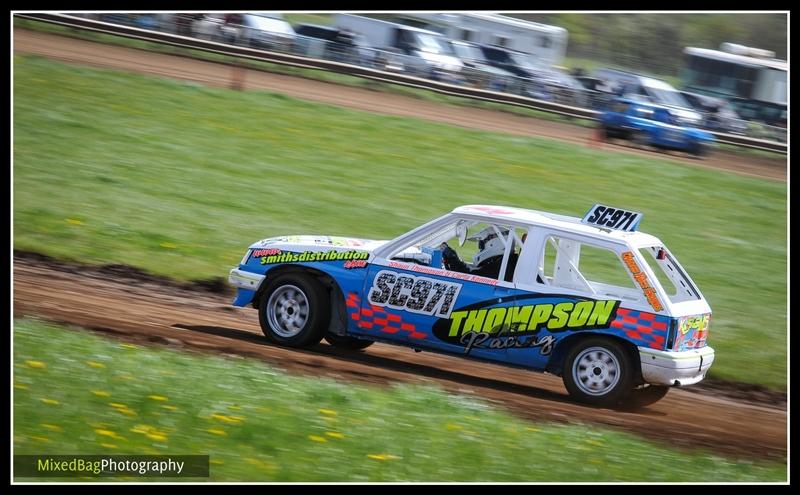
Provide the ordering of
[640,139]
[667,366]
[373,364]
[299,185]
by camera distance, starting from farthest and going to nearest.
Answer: [640,139] < [299,185] < [373,364] < [667,366]

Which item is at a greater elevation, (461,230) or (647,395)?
(461,230)

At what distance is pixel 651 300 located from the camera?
29.9 feet

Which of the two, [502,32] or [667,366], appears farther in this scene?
[502,32]

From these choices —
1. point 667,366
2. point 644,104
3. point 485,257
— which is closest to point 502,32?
point 644,104

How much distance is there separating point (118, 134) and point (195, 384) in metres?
11.0

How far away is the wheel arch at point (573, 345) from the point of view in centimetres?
913

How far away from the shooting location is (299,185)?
57.7ft

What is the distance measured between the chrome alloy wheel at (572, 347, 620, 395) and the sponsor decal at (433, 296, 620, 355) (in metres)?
0.28

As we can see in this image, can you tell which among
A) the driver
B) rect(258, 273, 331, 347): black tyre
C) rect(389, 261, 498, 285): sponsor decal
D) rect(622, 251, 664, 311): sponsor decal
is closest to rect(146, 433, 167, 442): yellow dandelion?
rect(258, 273, 331, 347): black tyre

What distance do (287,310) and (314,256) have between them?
2.06 feet

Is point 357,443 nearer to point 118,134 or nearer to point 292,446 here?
point 292,446

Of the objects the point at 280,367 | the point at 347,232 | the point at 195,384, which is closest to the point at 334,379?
the point at 280,367

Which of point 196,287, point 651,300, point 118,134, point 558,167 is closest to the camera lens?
point 651,300

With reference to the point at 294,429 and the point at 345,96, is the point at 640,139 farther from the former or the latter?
the point at 294,429
